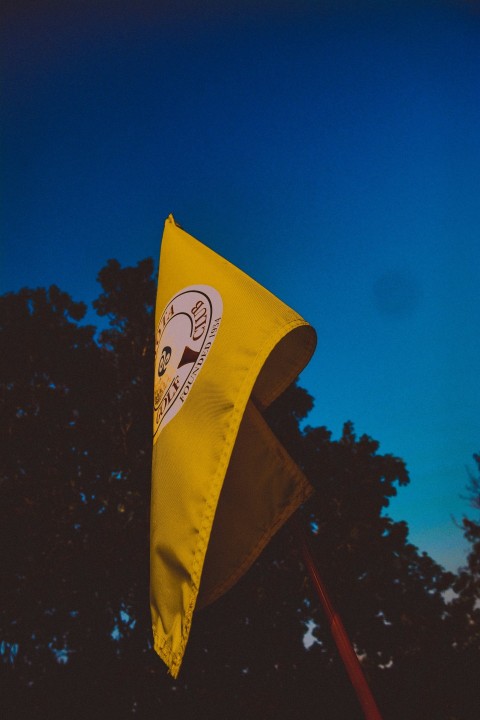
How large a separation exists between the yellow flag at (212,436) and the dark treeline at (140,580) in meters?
5.83

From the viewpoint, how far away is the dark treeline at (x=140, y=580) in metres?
7.45

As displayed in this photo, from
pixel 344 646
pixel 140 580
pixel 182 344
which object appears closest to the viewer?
pixel 344 646

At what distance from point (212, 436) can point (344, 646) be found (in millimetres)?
717

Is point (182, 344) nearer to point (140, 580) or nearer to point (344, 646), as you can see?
point (344, 646)

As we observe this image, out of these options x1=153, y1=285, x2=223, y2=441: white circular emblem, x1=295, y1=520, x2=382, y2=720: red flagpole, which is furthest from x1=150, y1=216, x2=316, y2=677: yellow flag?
x1=295, y1=520, x2=382, y2=720: red flagpole

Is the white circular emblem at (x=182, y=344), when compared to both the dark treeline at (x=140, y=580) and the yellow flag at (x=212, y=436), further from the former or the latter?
the dark treeline at (x=140, y=580)

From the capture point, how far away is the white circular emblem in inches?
67.3

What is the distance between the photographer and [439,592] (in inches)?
361

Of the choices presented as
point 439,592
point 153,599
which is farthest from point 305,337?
point 439,592

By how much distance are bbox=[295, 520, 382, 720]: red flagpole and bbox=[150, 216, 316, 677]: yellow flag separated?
17 centimetres

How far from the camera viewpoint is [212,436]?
148 centimetres

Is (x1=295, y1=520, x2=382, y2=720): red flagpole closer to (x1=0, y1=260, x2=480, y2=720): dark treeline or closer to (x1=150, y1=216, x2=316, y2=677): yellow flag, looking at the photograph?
(x1=150, y1=216, x2=316, y2=677): yellow flag

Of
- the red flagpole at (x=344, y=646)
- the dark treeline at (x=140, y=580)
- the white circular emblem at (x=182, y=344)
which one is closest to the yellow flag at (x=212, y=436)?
the white circular emblem at (x=182, y=344)

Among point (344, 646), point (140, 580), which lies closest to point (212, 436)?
point (344, 646)
